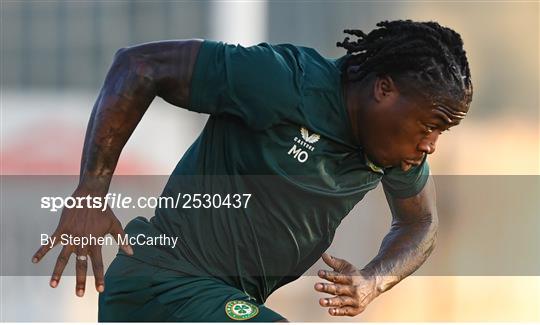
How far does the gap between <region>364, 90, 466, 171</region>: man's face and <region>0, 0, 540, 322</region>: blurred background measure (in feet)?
6.33

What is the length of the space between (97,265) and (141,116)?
41 centimetres

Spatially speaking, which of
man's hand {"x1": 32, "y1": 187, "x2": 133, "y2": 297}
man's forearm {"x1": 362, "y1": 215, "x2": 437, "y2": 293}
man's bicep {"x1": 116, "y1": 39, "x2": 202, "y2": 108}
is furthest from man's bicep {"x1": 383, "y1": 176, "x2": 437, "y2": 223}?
man's hand {"x1": 32, "y1": 187, "x2": 133, "y2": 297}

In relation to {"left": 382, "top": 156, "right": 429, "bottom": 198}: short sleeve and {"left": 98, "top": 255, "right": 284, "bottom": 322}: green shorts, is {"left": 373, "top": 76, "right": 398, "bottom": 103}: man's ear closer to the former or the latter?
{"left": 382, "top": 156, "right": 429, "bottom": 198}: short sleeve

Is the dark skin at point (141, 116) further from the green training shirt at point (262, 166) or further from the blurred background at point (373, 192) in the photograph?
the blurred background at point (373, 192)

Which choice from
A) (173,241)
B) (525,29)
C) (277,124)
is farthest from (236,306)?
(525,29)

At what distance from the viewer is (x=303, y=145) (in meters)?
2.59

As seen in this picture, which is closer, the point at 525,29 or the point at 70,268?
the point at 70,268

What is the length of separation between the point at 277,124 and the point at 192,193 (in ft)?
1.03

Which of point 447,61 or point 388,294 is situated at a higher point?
point 447,61

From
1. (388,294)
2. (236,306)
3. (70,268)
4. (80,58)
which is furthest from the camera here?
(80,58)

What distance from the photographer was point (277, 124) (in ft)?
8.41

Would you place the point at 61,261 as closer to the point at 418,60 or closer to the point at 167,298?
the point at 167,298

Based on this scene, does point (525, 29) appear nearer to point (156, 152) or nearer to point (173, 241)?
point (156, 152)

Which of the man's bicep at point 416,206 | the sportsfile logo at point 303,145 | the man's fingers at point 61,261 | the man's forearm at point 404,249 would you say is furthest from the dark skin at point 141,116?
the man's bicep at point 416,206
